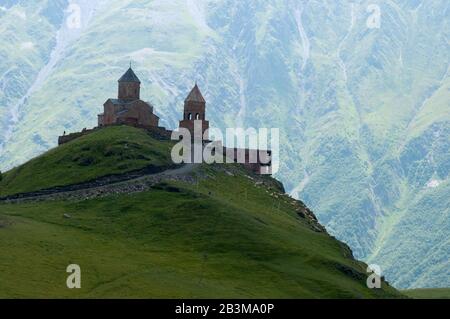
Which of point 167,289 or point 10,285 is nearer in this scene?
point 10,285

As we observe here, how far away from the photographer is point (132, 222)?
19900cm

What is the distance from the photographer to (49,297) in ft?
478

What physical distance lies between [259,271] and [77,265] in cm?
2843

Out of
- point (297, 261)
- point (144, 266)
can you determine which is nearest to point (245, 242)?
point (297, 261)
